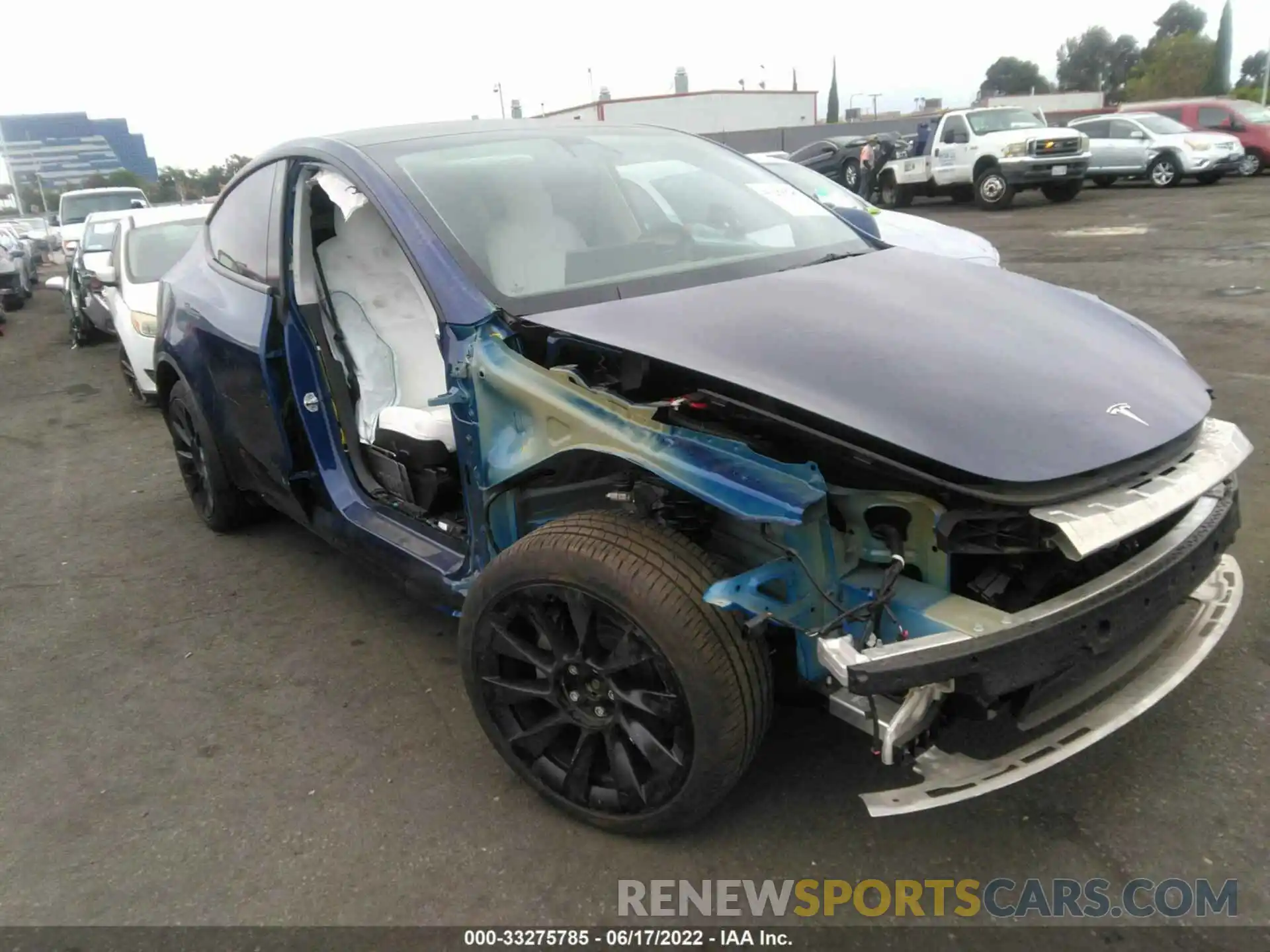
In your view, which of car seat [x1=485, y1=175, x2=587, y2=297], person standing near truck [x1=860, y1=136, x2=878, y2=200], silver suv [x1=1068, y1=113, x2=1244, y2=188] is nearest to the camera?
car seat [x1=485, y1=175, x2=587, y2=297]

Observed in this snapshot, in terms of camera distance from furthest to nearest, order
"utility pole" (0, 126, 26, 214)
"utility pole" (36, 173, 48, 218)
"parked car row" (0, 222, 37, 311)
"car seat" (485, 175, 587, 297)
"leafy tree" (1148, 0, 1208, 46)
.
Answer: "leafy tree" (1148, 0, 1208, 46) < "utility pole" (36, 173, 48, 218) < "utility pole" (0, 126, 26, 214) < "parked car row" (0, 222, 37, 311) < "car seat" (485, 175, 587, 297)

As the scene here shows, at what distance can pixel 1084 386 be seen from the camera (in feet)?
7.64

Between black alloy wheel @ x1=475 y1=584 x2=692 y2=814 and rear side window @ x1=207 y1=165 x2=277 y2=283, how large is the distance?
1.97 meters

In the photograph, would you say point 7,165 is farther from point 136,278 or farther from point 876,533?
point 876,533

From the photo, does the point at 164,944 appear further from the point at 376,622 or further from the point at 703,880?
the point at 376,622

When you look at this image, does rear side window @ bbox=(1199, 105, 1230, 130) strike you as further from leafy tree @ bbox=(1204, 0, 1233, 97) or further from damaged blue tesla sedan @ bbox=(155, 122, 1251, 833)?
leafy tree @ bbox=(1204, 0, 1233, 97)

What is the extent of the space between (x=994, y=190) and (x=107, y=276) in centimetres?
1587

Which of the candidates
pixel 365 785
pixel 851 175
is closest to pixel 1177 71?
pixel 851 175

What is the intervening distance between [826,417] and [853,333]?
427 mm

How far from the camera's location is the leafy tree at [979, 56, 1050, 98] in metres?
81.2

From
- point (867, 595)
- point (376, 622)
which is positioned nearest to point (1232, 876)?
point (867, 595)

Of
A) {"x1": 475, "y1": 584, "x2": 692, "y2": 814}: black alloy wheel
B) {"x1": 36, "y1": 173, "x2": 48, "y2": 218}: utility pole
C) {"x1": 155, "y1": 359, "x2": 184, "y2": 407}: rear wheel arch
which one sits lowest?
{"x1": 36, "y1": 173, "x2": 48, "y2": 218}: utility pole

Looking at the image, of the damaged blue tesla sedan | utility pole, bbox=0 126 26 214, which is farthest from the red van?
utility pole, bbox=0 126 26 214

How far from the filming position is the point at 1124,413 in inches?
89.1
